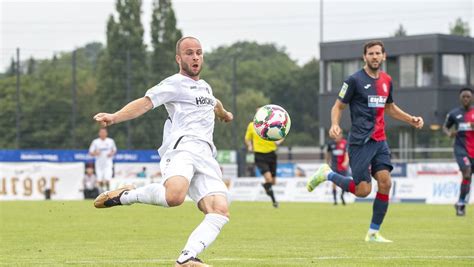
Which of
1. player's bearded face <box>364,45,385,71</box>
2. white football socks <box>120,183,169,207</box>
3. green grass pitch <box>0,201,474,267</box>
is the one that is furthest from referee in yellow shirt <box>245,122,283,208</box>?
white football socks <box>120,183,169,207</box>

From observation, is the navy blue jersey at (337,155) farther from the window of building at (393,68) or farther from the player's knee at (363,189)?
the window of building at (393,68)

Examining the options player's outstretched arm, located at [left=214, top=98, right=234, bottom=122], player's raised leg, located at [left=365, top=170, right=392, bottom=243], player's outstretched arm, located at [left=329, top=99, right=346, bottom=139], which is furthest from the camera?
player's raised leg, located at [left=365, top=170, right=392, bottom=243]

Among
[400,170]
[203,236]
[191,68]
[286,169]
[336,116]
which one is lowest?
[286,169]

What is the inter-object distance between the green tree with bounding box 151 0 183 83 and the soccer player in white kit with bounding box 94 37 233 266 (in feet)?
108

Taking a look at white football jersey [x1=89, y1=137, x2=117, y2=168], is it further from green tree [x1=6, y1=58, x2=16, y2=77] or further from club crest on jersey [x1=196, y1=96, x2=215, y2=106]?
club crest on jersey [x1=196, y1=96, x2=215, y2=106]

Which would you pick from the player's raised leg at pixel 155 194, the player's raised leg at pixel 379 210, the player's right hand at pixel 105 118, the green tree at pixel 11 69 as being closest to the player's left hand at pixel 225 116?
the player's raised leg at pixel 155 194

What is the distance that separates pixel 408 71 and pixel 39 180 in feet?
92.9

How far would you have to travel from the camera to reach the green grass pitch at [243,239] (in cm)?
1020

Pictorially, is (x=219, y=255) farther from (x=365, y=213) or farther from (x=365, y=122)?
(x=365, y=213)

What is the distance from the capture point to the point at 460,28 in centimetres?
11269

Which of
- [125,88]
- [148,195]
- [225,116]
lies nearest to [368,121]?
[225,116]

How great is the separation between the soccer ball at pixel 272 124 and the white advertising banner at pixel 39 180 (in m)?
23.2

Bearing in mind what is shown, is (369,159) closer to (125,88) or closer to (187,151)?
(187,151)

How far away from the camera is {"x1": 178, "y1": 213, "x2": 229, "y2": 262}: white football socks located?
8.48 metres
